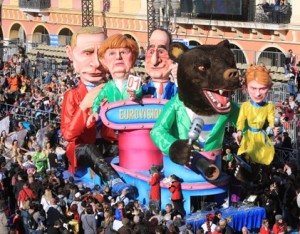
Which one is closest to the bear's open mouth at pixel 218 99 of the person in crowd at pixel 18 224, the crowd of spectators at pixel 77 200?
the crowd of spectators at pixel 77 200

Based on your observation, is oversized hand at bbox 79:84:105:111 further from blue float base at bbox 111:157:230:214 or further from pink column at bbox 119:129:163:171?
blue float base at bbox 111:157:230:214

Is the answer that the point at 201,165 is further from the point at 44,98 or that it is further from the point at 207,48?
the point at 44,98

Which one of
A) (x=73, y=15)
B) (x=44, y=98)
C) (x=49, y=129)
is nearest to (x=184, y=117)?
(x=49, y=129)

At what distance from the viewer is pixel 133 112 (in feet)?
55.3

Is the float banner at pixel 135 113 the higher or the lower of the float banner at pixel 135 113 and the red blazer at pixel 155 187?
the higher

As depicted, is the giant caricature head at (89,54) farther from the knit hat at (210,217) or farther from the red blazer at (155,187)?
the knit hat at (210,217)

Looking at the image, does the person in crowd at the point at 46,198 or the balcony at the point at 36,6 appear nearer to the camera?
the person in crowd at the point at 46,198

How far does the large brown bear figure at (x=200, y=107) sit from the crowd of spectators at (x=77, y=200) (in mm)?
918

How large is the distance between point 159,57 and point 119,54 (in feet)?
2.21

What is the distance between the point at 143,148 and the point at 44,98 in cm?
927

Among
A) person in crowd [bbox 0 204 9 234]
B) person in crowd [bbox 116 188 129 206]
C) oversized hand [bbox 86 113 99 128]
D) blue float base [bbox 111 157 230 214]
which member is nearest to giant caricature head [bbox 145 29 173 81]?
oversized hand [bbox 86 113 99 128]

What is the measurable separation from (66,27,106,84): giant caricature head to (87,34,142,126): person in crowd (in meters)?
0.63

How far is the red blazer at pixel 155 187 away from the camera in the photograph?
53.1 ft

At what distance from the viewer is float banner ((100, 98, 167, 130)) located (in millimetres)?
16859
